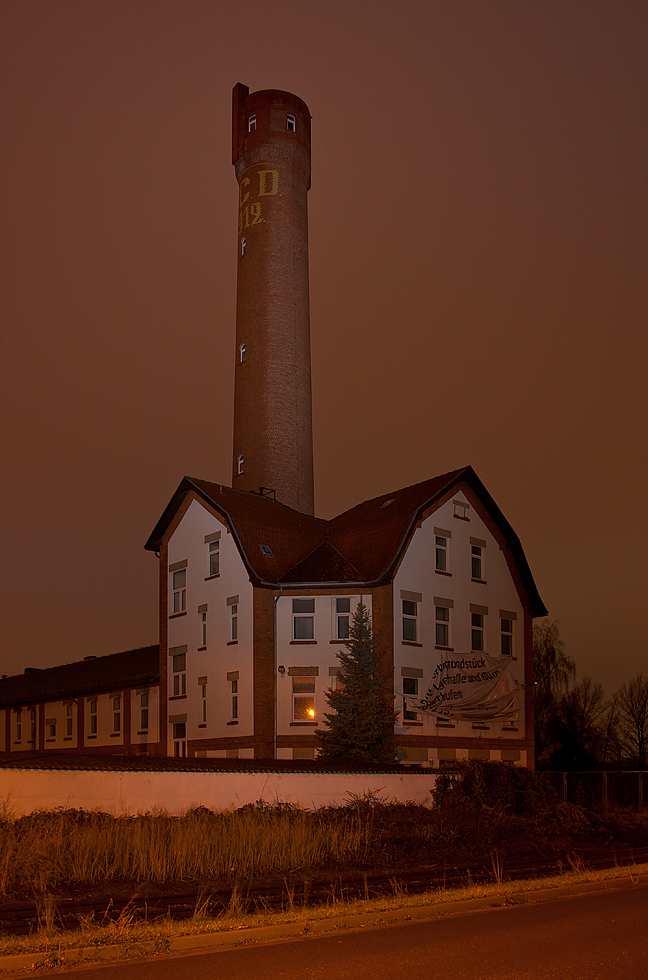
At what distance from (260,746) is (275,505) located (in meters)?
11.8

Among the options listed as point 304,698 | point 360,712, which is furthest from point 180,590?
point 360,712

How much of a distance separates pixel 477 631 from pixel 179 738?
12046 mm

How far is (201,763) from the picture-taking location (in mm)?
26562

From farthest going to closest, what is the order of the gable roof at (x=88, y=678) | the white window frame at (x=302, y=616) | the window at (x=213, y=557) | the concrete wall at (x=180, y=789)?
the gable roof at (x=88, y=678)
the window at (x=213, y=557)
the white window frame at (x=302, y=616)
the concrete wall at (x=180, y=789)

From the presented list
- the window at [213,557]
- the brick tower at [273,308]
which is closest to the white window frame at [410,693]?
the window at [213,557]

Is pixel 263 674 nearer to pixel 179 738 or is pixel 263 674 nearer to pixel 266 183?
pixel 179 738

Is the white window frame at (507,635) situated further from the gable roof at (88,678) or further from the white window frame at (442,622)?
the gable roof at (88,678)

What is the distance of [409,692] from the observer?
1411 inches

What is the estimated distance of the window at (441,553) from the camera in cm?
3844

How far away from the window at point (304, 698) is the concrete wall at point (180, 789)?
867cm

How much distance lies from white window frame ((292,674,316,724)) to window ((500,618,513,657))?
893cm

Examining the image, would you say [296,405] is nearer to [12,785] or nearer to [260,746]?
[260,746]

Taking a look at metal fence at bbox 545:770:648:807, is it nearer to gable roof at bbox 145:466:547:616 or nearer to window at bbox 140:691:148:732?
gable roof at bbox 145:466:547:616

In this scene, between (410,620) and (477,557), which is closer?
(410,620)
